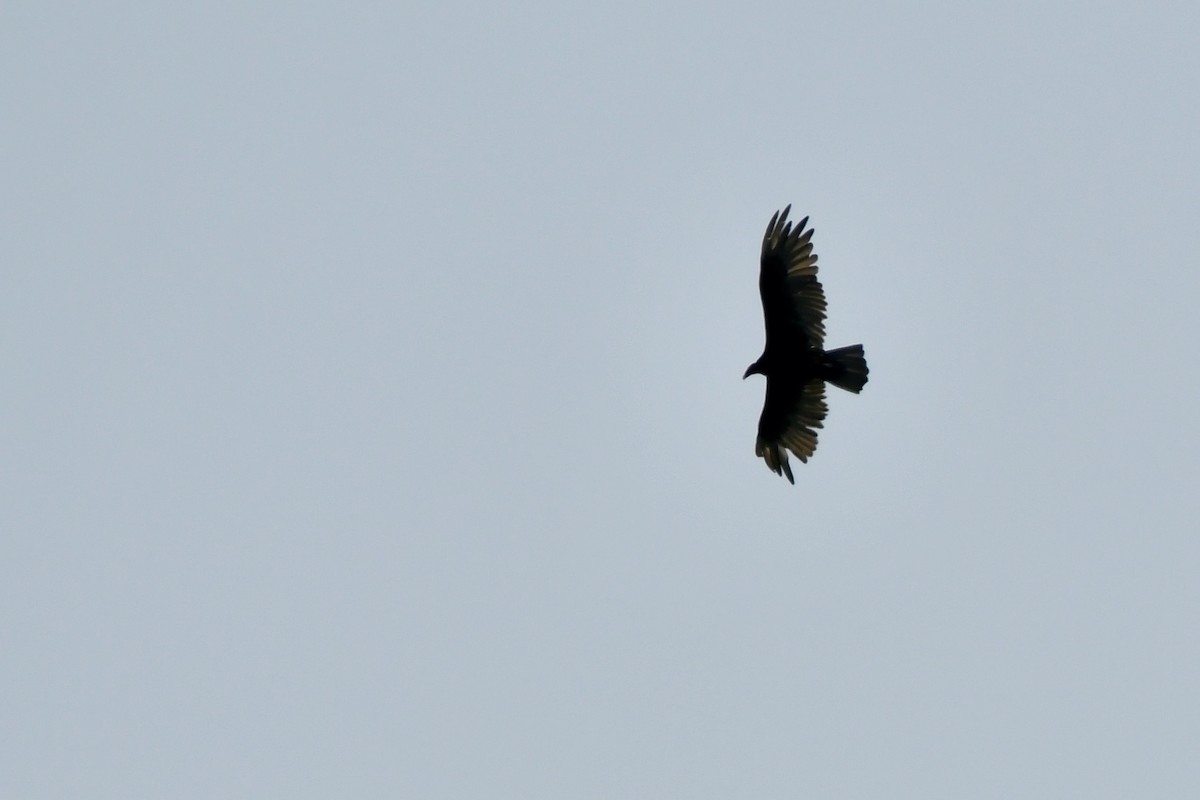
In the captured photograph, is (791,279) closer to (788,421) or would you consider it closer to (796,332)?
(796,332)

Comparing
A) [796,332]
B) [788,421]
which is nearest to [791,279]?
[796,332]

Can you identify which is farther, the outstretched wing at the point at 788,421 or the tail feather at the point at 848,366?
the outstretched wing at the point at 788,421

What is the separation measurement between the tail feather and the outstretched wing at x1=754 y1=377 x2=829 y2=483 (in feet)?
2.76

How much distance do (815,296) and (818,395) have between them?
2121mm

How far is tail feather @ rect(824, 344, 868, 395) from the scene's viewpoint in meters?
25.2

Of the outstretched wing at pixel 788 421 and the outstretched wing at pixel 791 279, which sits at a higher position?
the outstretched wing at pixel 791 279

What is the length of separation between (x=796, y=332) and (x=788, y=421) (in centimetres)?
215

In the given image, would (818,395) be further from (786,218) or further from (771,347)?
(786,218)

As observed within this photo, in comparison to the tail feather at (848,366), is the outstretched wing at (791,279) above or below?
above

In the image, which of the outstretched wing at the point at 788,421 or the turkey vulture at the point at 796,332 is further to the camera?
the outstretched wing at the point at 788,421

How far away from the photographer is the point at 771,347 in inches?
1018

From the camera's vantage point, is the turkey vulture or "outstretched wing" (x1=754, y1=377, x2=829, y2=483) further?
"outstretched wing" (x1=754, y1=377, x2=829, y2=483)

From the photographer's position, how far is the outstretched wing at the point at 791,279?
25.0m

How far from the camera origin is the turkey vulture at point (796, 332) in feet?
81.9
